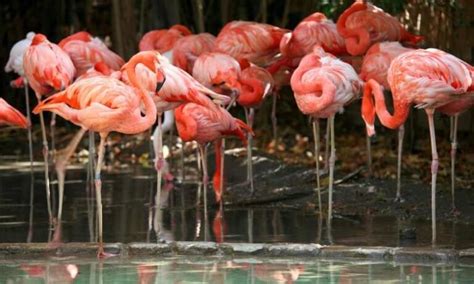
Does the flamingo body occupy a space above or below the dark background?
below

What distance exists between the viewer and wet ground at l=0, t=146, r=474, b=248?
8000 mm

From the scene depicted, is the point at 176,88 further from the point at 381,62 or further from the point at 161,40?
the point at 161,40

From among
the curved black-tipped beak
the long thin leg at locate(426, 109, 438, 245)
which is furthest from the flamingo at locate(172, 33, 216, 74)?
the long thin leg at locate(426, 109, 438, 245)

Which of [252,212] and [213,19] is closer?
[252,212]

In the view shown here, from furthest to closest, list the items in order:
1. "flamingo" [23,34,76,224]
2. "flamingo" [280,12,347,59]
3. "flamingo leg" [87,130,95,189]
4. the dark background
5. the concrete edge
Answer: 1. the dark background
2. "flamingo" [280,12,347,59]
3. "flamingo leg" [87,130,95,189]
4. "flamingo" [23,34,76,224]
5. the concrete edge

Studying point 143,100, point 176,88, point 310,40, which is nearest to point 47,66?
point 176,88

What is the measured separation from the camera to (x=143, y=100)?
7914 millimetres

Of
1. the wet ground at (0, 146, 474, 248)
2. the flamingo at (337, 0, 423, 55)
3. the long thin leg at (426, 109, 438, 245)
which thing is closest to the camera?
the long thin leg at (426, 109, 438, 245)

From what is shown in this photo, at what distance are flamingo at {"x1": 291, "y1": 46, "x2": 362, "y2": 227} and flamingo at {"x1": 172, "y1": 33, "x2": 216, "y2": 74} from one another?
6.74 feet

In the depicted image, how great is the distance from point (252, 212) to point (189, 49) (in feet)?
7.25

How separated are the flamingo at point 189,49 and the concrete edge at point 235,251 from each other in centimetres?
341

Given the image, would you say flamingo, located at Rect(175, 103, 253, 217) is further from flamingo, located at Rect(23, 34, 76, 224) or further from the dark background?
the dark background

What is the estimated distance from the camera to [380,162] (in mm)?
11148

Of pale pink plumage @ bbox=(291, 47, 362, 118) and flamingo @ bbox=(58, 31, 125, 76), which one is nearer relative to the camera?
pale pink plumage @ bbox=(291, 47, 362, 118)
